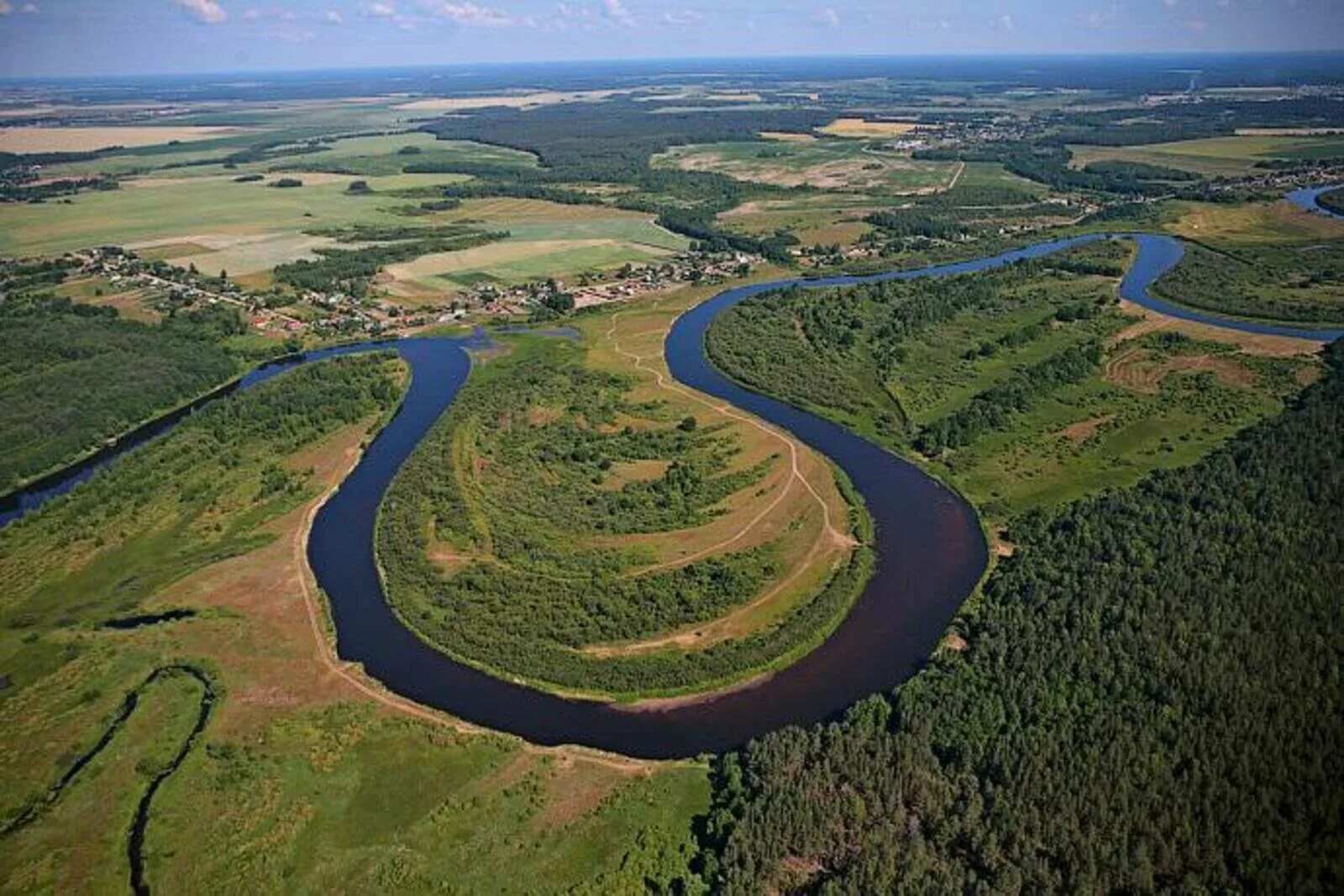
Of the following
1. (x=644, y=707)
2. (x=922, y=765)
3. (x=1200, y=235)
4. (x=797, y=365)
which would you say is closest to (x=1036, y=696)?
(x=922, y=765)

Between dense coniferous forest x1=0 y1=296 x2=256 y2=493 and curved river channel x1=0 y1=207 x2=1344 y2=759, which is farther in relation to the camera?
dense coniferous forest x1=0 y1=296 x2=256 y2=493

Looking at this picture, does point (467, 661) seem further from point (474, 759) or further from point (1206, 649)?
point (1206, 649)

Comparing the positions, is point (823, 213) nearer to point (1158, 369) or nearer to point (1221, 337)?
point (1221, 337)

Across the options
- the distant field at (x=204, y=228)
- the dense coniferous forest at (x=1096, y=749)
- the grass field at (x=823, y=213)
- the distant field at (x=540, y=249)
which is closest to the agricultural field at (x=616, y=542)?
the dense coniferous forest at (x=1096, y=749)

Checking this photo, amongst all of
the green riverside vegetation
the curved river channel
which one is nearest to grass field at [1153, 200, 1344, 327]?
the curved river channel

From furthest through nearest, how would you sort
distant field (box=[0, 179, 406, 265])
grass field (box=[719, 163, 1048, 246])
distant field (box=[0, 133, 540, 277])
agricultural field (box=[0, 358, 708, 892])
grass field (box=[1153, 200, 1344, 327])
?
grass field (box=[719, 163, 1048, 246]) → distant field (box=[0, 179, 406, 265]) → distant field (box=[0, 133, 540, 277]) → grass field (box=[1153, 200, 1344, 327]) → agricultural field (box=[0, 358, 708, 892])

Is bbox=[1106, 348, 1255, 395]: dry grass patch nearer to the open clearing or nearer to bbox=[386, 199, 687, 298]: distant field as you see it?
the open clearing
